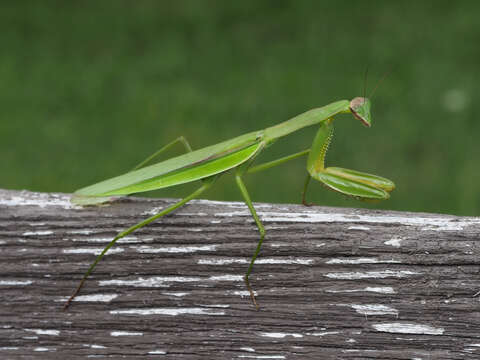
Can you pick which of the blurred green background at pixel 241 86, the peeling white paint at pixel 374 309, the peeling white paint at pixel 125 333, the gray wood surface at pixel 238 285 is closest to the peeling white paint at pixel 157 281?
the gray wood surface at pixel 238 285

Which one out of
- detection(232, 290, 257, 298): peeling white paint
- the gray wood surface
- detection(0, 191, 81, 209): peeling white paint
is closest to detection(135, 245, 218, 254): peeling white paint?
the gray wood surface

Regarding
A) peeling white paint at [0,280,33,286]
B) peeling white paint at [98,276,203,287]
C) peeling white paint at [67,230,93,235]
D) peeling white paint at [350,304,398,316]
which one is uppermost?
peeling white paint at [67,230,93,235]

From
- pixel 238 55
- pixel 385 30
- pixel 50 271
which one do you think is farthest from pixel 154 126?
pixel 50 271

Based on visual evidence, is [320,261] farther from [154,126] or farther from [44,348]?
[154,126]

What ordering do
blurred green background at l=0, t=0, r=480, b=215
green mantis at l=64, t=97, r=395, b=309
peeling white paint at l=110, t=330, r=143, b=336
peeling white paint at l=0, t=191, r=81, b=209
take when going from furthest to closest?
1. blurred green background at l=0, t=0, r=480, b=215
2. green mantis at l=64, t=97, r=395, b=309
3. peeling white paint at l=0, t=191, r=81, b=209
4. peeling white paint at l=110, t=330, r=143, b=336

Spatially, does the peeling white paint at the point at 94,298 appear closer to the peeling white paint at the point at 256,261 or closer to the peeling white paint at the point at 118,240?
the peeling white paint at the point at 118,240

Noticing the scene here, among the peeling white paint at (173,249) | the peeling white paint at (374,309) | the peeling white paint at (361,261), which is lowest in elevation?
the peeling white paint at (374,309)

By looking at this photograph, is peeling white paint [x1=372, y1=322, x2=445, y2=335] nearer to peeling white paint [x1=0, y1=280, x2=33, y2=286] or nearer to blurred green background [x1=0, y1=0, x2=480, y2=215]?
peeling white paint [x1=0, y1=280, x2=33, y2=286]
